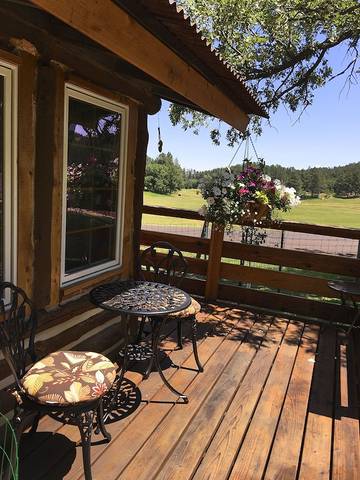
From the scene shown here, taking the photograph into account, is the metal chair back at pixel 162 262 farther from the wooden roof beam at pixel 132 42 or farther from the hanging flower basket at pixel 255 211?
the wooden roof beam at pixel 132 42

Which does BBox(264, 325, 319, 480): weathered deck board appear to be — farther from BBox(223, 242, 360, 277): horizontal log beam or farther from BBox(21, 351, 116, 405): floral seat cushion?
BBox(223, 242, 360, 277): horizontal log beam

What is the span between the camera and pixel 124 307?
213 cm

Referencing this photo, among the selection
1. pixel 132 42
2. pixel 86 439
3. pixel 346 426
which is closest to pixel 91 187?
pixel 132 42

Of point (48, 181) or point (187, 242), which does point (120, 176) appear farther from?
point (187, 242)

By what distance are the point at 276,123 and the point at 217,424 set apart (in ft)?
20.6

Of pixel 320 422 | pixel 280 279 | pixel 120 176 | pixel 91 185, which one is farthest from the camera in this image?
pixel 280 279

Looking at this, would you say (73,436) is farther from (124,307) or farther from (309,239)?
(309,239)

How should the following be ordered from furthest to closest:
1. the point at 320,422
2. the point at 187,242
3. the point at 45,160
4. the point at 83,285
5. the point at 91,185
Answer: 1. the point at 187,242
2. the point at 91,185
3. the point at 83,285
4. the point at 320,422
5. the point at 45,160

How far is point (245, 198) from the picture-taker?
349cm

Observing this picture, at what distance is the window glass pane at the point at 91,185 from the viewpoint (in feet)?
8.37

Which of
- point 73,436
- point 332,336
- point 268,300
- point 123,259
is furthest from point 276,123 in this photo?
point 73,436

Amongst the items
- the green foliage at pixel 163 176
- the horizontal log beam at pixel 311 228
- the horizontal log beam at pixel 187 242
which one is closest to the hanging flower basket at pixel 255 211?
the horizontal log beam at pixel 311 228

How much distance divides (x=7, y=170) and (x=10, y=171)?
0.01 metres

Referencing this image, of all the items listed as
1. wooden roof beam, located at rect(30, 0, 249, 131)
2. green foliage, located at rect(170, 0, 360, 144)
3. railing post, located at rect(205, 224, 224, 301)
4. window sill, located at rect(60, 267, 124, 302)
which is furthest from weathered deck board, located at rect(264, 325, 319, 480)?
green foliage, located at rect(170, 0, 360, 144)
